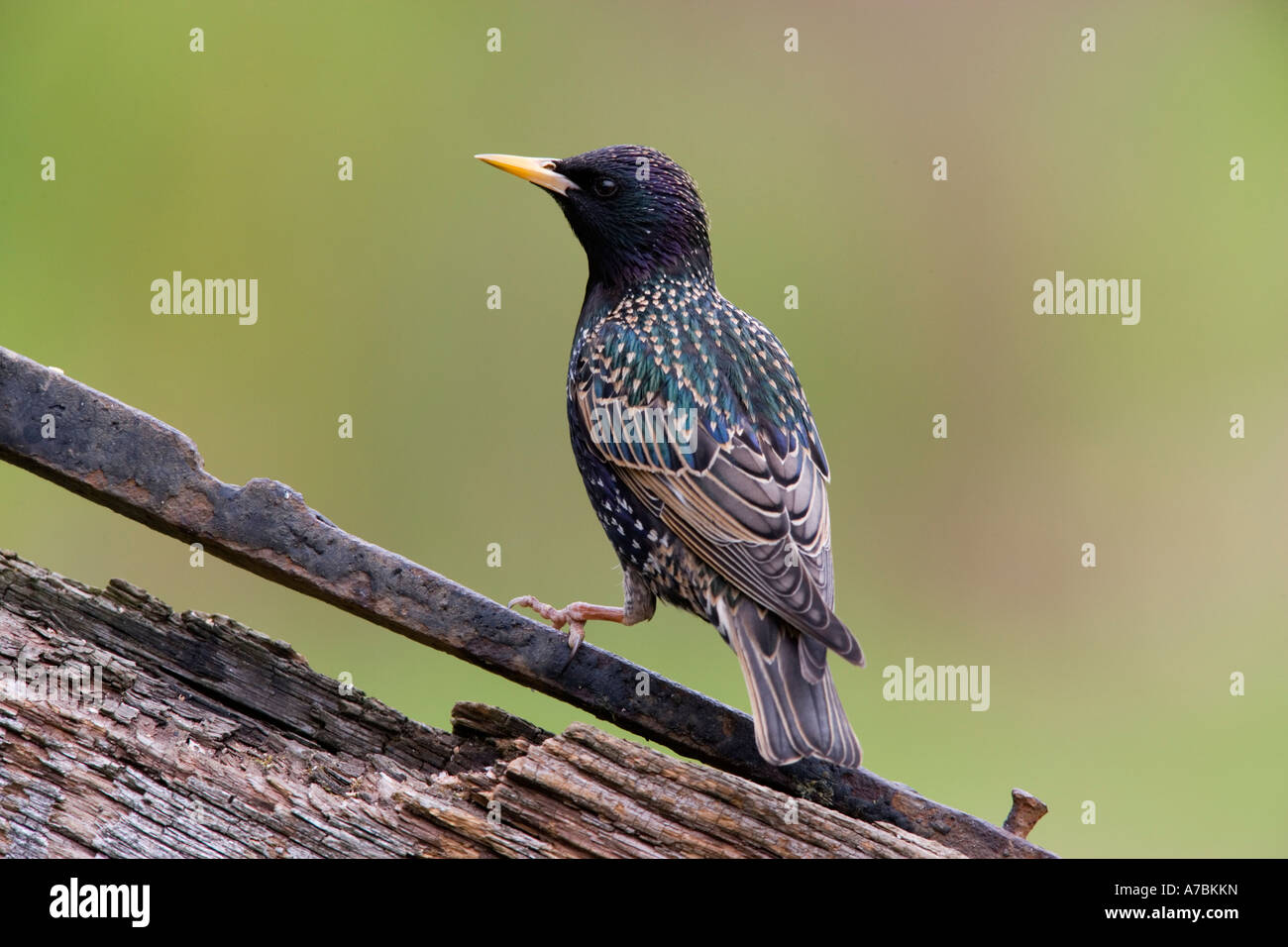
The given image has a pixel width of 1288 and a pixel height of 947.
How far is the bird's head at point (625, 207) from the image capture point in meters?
4.23

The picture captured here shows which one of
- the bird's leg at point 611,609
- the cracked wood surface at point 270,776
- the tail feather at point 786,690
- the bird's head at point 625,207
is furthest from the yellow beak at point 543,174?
the cracked wood surface at point 270,776

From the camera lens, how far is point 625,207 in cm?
425

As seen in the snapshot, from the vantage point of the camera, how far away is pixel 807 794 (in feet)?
9.78

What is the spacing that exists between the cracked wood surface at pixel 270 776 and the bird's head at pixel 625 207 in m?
1.89

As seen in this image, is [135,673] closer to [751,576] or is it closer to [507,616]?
[507,616]

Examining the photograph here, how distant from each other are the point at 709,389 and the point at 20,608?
2010 millimetres

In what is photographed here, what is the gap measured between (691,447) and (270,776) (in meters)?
1.59

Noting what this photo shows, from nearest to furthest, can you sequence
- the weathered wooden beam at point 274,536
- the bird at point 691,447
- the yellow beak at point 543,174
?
the weathered wooden beam at point 274,536
the bird at point 691,447
the yellow beak at point 543,174

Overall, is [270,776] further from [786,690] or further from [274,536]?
[786,690]

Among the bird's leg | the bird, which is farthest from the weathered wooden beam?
the bird's leg

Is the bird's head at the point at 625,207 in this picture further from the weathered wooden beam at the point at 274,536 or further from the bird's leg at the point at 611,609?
the weathered wooden beam at the point at 274,536

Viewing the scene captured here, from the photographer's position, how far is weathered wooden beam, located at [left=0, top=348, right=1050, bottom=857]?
2814 millimetres

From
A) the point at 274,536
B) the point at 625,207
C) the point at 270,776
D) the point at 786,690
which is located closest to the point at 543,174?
the point at 625,207
